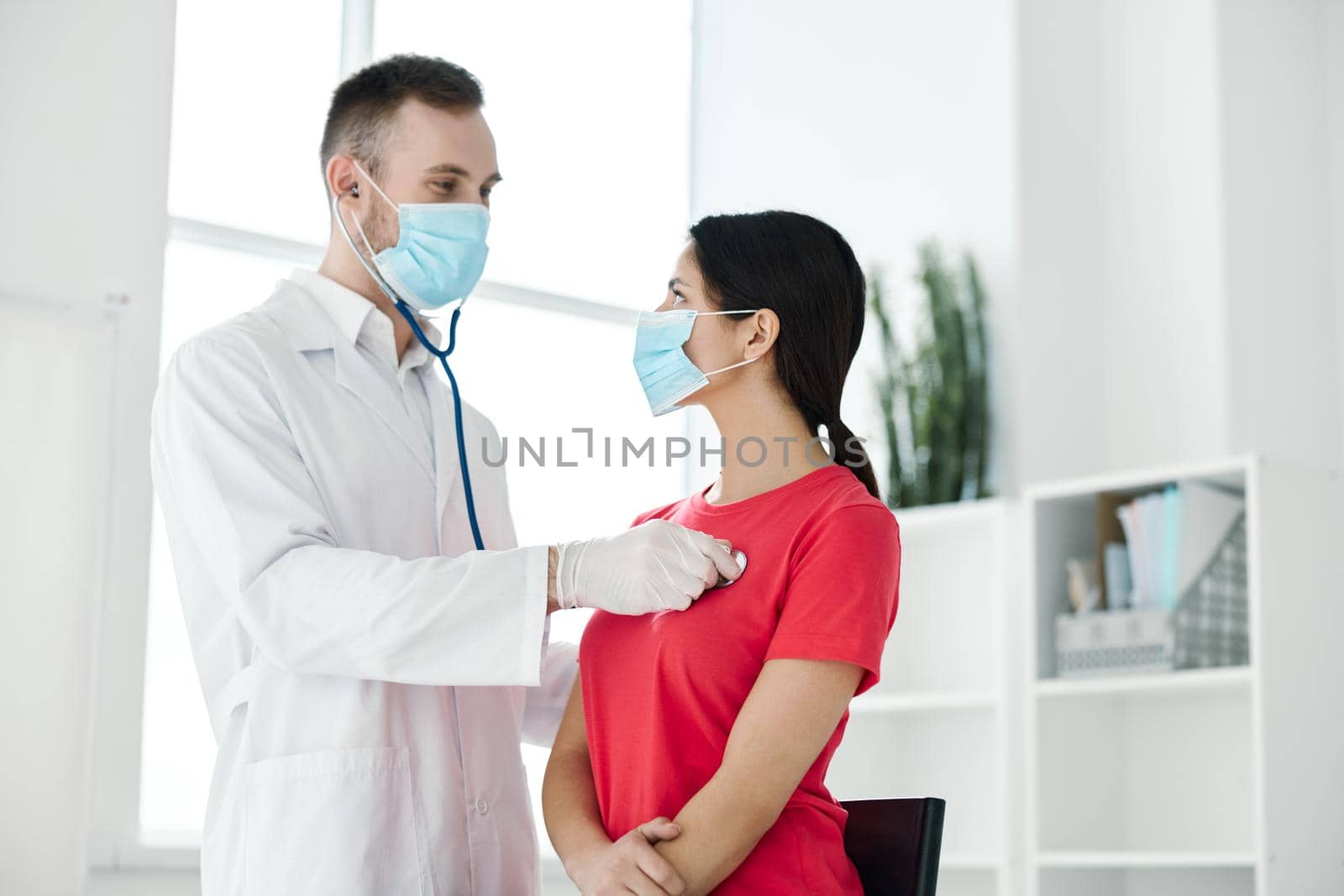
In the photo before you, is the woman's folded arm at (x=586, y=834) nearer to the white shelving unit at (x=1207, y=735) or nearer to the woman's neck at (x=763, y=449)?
the woman's neck at (x=763, y=449)

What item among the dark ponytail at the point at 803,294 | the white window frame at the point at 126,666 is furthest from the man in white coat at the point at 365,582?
the white window frame at the point at 126,666

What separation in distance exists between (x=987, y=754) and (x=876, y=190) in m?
1.58

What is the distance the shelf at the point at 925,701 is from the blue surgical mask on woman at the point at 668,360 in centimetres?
150

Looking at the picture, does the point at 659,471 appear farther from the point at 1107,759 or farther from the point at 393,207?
the point at 393,207

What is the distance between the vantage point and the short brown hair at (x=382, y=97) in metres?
2.11

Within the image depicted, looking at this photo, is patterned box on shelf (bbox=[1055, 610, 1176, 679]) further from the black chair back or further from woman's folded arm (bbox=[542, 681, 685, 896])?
woman's folded arm (bbox=[542, 681, 685, 896])

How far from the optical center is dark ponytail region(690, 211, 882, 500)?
1768 millimetres

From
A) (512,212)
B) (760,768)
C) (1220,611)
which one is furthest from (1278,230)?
(760,768)

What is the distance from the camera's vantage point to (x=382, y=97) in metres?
2.13

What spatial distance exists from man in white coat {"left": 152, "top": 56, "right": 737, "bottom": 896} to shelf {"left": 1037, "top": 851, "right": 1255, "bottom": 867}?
1409 mm

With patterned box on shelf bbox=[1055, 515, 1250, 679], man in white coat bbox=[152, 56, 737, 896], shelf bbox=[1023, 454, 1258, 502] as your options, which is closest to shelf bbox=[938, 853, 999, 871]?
patterned box on shelf bbox=[1055, 515, 1250, 679]

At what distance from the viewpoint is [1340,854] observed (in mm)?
2812

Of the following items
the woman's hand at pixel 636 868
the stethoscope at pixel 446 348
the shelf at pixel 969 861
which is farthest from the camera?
the shelf at pixel 969 861

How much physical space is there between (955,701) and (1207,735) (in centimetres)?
56
